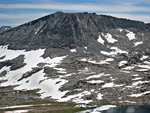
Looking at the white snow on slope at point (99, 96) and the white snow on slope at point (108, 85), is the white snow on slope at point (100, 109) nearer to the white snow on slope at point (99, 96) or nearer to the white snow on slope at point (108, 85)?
the white snow on slope at point (99, 96)

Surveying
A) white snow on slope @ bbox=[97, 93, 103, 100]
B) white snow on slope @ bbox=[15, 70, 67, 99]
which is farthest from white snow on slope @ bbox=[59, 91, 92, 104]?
white snow on slope @ bbox=[15, 70, 67, 99]

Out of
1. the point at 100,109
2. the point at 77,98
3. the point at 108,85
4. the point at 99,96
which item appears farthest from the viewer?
the point at 108,85

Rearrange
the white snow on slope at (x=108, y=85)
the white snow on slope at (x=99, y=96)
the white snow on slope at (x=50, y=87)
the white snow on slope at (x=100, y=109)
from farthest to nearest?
the white snow on slope at (x=108, y=85)
the white snow on slope at (x=50, y=87)
the white snow on slope at (x=99, y=96)
the white snow on slope at (x=100, y=109)

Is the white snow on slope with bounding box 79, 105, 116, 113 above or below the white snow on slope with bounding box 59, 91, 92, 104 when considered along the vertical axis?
above

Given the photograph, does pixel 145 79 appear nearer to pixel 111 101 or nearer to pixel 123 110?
pixel 111 101

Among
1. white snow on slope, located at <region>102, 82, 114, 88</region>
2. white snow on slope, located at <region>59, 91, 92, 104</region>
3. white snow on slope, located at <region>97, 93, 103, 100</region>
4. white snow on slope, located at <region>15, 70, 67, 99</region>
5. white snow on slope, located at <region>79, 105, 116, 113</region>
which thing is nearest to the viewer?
white snow on slope, located at <region>79, 105, 116, 113</region>

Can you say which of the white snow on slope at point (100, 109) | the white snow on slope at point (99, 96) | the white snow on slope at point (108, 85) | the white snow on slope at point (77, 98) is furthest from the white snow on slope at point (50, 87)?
the white snow on slope at point (100, 109)

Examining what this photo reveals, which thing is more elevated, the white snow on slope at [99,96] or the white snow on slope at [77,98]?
the white snow on slope at [99,96]

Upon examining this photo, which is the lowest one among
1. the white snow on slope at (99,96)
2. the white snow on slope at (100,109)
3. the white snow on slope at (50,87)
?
the white snow on slope at (50,87)

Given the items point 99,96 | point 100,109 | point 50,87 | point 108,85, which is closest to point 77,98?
point 99,96

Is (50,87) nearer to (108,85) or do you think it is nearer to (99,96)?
(108,85)

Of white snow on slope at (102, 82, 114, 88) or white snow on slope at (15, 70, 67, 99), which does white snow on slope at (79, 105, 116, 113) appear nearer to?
white snow on slope at (102, 82, 114, 88)

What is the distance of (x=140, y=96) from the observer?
146125mm

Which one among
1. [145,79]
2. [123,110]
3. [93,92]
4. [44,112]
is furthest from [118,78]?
[44,112]
